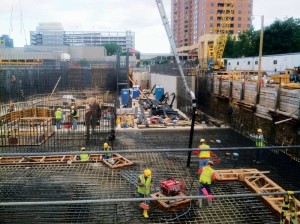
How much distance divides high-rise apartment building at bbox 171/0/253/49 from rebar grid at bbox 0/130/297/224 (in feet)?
231

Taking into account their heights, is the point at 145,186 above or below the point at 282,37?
below

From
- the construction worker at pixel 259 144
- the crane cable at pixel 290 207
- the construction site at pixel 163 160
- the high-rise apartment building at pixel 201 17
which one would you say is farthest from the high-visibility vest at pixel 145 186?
the high-rise apartment building at pixel 201 17

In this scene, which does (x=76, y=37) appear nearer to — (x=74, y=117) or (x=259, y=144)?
(x=74, y=117)

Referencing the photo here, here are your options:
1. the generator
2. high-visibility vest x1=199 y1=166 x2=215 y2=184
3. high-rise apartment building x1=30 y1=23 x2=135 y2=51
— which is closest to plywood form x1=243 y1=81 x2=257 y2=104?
high-visibility vest x1=199 y1=166 x2=215 y2=184

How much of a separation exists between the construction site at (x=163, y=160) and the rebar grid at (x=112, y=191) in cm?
3

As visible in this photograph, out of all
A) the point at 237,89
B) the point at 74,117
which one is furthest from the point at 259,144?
the point at 74,117

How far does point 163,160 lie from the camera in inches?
513

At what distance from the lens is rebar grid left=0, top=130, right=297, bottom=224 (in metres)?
7.78

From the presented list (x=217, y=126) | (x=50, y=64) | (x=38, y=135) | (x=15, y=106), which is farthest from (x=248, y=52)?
(x=38, y=135)

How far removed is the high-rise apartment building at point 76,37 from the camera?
13925 cm

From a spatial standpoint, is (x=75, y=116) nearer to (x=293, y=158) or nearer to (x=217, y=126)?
(x=217, y=126)

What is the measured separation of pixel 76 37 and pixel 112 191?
503ft

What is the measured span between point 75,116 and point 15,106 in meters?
6.23

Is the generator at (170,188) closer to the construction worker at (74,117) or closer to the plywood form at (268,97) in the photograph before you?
the plywood form at (268,97)
